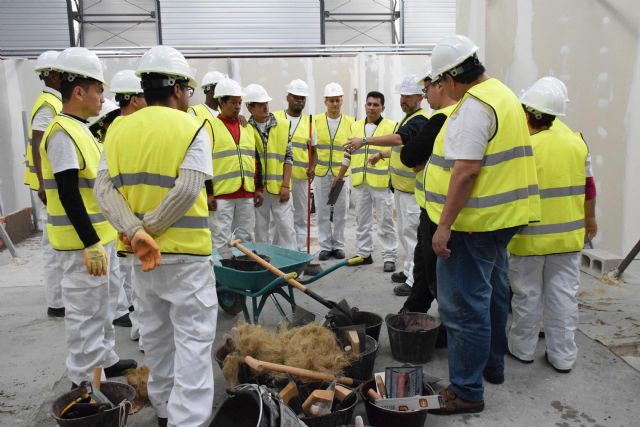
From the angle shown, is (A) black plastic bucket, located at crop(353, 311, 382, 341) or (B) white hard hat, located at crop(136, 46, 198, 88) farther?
(A) black plastic bucket, located at crop(353, 311, 382, 341)

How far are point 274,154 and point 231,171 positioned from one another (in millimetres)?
682

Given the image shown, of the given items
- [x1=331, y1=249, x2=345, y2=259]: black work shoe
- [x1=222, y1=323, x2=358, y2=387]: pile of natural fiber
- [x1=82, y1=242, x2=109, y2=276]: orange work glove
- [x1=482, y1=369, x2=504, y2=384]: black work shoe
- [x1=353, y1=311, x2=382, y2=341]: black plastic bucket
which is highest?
[x1=82, y1=242, x2=109, y2=276]: orange work glove

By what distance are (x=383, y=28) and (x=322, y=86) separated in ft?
17.4

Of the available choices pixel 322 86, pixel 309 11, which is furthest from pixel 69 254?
pixel 309 11

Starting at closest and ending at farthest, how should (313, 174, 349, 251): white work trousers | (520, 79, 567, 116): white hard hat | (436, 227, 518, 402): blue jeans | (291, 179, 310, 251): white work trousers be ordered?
(436, 227, 518, 402): blue jeans, (520, 79, 567, 116): white hard hat, (291, 179, 310, 251): white work trousers, (313, 174, 349, 251): white work trousers

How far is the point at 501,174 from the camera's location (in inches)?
103

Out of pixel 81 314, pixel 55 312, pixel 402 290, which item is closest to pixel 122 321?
pixel 55 312

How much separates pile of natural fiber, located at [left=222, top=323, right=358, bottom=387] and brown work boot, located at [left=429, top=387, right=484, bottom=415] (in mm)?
560

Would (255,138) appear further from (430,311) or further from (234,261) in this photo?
(430,311)

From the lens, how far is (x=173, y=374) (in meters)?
2.62

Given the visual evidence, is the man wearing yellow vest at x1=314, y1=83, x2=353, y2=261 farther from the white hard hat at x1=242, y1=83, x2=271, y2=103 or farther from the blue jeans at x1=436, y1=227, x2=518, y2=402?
the blue jeans at x1=436, y1=227, x2=518, y2=402

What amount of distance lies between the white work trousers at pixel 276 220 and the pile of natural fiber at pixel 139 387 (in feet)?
8.46

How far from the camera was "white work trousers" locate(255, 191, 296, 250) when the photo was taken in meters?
5.55

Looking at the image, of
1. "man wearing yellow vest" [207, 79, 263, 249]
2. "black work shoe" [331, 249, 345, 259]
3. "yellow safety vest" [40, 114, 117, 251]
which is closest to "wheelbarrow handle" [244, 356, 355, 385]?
"yellow safety vest" [40, 114, 117, 251]
